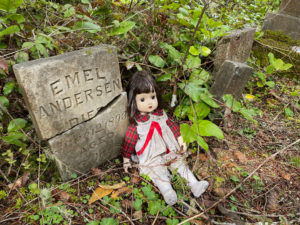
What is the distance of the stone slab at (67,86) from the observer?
1317mm

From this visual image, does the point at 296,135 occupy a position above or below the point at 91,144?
below

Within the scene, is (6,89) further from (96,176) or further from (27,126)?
(96,176)

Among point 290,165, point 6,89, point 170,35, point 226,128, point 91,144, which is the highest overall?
point 170,35

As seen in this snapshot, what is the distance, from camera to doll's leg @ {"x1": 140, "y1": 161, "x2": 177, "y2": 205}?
5.56 ft

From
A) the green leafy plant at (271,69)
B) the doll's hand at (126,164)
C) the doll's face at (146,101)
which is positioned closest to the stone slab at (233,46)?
the green leafy plant at (271,69)

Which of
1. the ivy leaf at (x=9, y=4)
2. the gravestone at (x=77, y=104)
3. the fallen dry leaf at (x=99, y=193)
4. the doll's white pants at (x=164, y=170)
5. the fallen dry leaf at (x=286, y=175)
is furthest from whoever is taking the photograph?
the fallen dry leaf at (x=286, y=175)

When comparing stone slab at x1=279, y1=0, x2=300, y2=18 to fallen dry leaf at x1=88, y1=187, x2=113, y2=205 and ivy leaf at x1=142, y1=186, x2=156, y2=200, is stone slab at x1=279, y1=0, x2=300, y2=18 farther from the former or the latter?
fallen dry leaf at x1=88, y1=187, x2=113, y2=205

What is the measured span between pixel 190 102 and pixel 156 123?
415mm

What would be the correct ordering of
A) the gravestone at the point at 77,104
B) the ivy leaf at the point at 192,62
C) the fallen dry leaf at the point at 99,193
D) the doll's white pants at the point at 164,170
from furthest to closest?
1. the ivy leaf at the point at 192,62
2. the doll's white pants at the point at 164,170
3. the fallen dry leaf at the point at 99,193
4. the gravestone at the point at 77,104

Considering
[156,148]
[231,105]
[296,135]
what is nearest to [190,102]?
[231,105]

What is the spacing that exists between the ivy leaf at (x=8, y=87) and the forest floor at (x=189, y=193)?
2.07 ft

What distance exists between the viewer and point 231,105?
1950 millimetres

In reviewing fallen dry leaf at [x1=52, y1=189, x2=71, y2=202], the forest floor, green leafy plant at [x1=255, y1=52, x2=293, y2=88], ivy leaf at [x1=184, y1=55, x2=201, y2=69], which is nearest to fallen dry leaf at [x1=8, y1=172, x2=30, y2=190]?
the forest floor

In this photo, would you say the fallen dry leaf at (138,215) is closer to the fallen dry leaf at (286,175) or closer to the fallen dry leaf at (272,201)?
the fallen dry leaf at (272,201)
